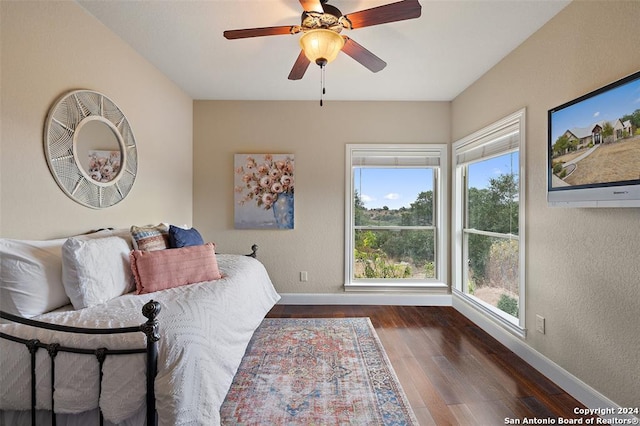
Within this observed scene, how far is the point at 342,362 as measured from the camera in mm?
2342

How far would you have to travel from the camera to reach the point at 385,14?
65.2 inches

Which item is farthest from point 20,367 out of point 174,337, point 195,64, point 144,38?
point 195,64

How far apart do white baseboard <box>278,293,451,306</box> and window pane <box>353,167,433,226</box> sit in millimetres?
928

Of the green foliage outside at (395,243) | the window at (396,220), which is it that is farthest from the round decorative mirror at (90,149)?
the green foliage outside at (395,243)

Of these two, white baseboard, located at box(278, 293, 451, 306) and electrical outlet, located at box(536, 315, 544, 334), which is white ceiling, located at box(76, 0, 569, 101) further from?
white baseboard, located at box(278, 293, 451, 306)

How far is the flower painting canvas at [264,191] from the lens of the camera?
372 cm

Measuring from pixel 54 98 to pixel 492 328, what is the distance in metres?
3.97

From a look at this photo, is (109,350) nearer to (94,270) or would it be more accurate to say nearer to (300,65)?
(94,270)

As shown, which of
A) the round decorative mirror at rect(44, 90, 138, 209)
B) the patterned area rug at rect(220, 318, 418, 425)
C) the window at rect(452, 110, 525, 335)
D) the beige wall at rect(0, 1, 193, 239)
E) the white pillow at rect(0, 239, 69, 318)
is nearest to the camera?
the white pillow at rect(0, 239, 69, 318)

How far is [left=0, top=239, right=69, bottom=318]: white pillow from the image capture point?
55.3 inches

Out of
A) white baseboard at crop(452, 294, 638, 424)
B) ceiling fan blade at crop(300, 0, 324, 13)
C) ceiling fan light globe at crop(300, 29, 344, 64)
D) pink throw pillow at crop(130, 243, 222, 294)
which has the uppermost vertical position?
ceiling fan blade at crop(300, 0, 324, 13)

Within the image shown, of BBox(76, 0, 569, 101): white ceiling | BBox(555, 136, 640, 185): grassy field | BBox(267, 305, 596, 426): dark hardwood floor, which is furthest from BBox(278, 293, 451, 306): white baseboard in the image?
BBox(76, 0, 569, 101): white ceiling

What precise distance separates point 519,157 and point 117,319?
119 inches

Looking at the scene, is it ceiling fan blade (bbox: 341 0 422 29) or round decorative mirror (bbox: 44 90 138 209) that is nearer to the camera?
ceiling fan blade (bbox: 341 0 422 29)
